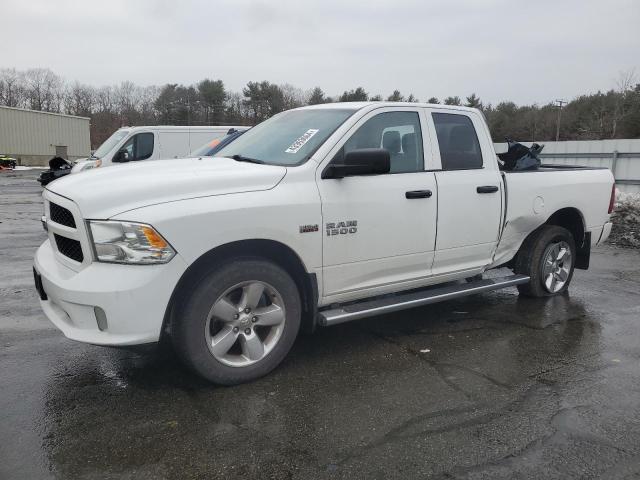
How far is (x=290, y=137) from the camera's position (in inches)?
169

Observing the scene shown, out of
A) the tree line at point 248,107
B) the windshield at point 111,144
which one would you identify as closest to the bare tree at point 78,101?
the tree line at point 248,107

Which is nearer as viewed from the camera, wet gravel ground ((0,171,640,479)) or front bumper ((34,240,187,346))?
wet gravel ground ((0,171,640,479))

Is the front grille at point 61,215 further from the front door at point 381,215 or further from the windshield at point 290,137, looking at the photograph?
the front door at point 381,215

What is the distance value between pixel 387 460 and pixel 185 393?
4.73 ft

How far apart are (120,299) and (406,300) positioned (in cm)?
224

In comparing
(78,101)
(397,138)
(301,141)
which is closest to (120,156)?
(301,141)

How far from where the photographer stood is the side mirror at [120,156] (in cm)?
1306

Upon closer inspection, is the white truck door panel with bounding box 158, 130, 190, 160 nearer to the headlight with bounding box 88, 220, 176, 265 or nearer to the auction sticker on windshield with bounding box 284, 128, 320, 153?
the auction sticker on windshield with bounding box 284, 128, 320, 153

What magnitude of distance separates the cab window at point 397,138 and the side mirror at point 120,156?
10290 millimetres

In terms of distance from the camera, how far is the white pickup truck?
10.3ft

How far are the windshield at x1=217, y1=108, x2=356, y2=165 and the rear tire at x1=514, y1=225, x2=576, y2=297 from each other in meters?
2.60

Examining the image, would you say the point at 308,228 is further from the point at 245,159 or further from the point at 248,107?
the point at 248,107

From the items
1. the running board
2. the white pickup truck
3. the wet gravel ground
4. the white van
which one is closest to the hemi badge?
the white pickup truck

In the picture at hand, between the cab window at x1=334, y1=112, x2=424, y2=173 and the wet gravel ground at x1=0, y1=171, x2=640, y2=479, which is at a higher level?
Result: the cab window at x1=334, y1=112, x2=424, y2=173
